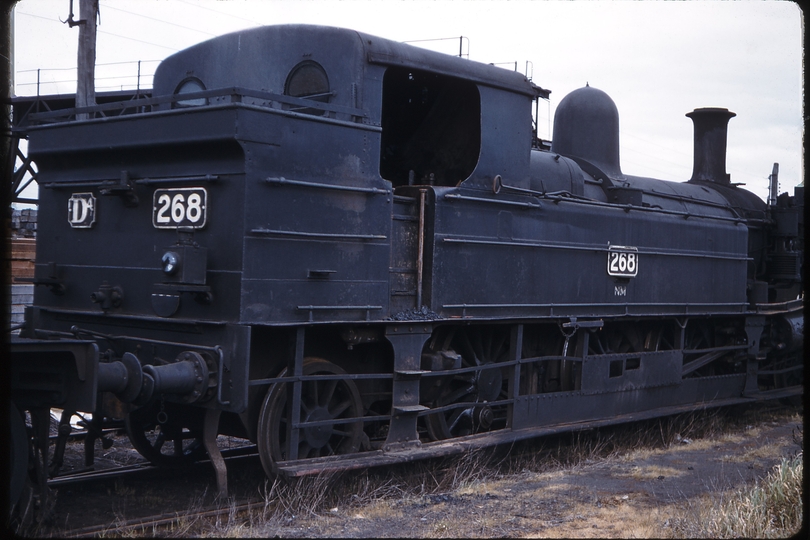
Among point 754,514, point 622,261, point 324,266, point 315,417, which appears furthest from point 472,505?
point 622,261

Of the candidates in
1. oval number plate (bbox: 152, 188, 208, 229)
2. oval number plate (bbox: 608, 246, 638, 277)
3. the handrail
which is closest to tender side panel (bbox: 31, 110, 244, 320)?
oval number plate (bbox: 152, 188, 208, 229)

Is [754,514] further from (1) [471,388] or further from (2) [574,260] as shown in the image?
(2) [574,260]

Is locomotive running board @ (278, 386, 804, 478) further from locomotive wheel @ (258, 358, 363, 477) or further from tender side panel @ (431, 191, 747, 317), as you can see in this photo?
tender side panel @ (431, 191, 747, 317)

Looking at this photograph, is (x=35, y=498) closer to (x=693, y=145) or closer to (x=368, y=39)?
(x=368, y=39)

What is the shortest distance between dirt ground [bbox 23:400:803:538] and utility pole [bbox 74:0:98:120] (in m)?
7.03

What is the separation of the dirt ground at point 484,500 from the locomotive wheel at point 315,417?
0.34m

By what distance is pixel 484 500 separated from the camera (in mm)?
6824

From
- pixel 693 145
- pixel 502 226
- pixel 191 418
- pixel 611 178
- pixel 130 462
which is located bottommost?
pixel 130 462

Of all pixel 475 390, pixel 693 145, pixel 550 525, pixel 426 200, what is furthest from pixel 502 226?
pixel 693 145

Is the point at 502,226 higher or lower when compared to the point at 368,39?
lower

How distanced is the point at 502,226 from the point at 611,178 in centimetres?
355

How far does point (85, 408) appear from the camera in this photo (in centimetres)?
562

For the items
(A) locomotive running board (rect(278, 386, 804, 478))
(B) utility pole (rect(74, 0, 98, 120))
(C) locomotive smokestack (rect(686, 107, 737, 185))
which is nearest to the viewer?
(A) locomotive running board (rect(278, 386, 804, 478))

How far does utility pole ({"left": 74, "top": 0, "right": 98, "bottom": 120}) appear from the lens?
14.0 metres
